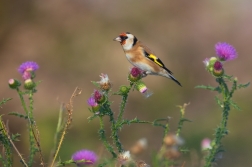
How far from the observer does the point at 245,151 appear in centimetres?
588

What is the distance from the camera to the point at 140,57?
3604mm

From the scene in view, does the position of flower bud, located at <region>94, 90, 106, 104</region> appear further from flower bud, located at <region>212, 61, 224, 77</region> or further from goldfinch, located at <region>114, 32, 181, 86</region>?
goldfinch, located at <region>114, 32, 181, 86</region>

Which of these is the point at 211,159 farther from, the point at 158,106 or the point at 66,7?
the point at 66,7

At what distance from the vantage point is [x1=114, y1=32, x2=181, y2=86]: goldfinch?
357cm

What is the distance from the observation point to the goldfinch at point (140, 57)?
11.7 ft

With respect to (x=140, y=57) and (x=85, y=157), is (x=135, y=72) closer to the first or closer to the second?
(x=85, y=157)

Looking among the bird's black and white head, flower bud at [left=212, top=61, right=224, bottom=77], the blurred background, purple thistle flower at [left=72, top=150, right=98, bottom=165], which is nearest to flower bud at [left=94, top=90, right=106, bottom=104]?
purple thistle flower at [left=72, top=150, right=98, bottom=165]

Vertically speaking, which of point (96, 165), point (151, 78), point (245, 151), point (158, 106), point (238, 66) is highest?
point (238, 66)

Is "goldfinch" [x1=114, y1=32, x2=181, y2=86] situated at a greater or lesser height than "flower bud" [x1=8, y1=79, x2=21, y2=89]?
greater

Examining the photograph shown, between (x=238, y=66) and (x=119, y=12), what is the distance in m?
1.88

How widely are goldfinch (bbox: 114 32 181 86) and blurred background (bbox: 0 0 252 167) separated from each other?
233cm

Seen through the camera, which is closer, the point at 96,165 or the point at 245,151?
the point at 96,165

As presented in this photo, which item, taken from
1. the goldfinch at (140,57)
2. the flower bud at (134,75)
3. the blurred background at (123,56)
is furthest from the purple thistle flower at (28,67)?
the blurred background at (123,56)

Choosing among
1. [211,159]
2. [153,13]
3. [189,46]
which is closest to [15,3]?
[153,13]
